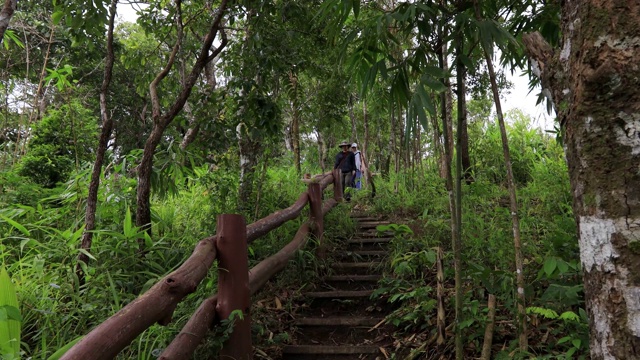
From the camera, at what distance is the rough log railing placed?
1.44 meters

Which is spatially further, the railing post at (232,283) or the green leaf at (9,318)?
the railing post at (232,283)

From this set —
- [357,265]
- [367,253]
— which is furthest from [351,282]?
[367,253]

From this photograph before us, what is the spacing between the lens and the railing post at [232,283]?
99.3 inches

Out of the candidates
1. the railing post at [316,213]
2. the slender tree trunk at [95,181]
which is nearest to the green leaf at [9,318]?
the slender tree trunk at [95,181]

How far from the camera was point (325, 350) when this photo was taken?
10.3 feet

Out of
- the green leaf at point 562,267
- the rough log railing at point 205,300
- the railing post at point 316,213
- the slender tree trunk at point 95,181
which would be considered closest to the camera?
the rough log railing at point 205,300

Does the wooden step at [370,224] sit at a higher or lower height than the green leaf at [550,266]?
higher

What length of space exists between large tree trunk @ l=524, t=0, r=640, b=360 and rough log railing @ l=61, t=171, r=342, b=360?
4.93ft

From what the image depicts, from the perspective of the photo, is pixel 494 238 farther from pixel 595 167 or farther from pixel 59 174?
pixel 59 174

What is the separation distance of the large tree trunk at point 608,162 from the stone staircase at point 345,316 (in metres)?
2.12

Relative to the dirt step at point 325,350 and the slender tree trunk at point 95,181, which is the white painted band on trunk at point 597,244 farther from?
the slender tree trunk at point 95,181

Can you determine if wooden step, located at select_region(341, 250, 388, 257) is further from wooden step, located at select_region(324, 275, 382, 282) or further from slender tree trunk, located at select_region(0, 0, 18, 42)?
slender tree trunk, located at select_region(0, 0, 18, 42)

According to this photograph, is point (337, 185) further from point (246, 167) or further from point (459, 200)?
point (459, 200)

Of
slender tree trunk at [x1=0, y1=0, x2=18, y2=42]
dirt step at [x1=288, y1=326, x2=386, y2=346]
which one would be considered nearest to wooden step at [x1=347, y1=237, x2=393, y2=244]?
dirt step at [x1=288, y1=326, x2=386, y2=346]
